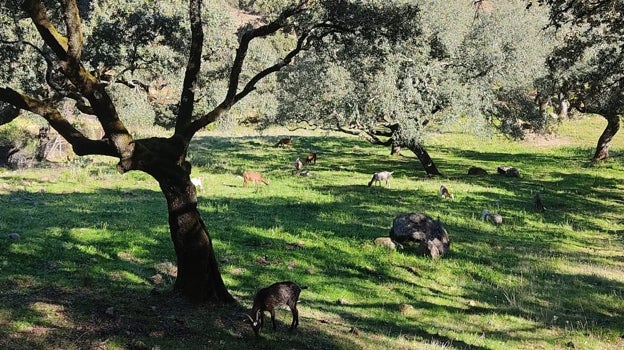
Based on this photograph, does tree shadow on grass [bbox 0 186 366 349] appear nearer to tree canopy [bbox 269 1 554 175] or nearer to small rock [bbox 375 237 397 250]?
small rock [bbox 375 237 397 250]

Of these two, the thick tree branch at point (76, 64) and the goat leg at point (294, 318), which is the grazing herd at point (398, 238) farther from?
the thick tree branch at point (76, 64)

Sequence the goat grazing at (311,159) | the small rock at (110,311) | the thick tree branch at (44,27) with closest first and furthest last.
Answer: the thick tree branch at (44,27), the small rock at (110,311), the goat grazing at (311,159)

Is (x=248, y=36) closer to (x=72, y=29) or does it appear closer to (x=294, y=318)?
(x=72, y=29)

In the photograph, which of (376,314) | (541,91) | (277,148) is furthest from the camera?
(277,148)

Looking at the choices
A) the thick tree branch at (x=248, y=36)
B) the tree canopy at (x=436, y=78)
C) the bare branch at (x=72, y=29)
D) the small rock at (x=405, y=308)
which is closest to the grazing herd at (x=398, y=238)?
the small rock at (x=405, y=308)

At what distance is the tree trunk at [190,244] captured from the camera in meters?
10.5

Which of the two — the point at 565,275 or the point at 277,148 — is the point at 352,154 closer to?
the point at 277,148

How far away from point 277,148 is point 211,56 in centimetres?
1349

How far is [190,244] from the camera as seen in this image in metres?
10.6

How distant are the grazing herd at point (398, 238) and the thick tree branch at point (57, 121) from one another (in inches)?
148

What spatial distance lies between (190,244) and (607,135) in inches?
1624

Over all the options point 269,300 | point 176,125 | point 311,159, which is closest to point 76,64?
point 176,125

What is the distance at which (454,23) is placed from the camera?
1277 inches

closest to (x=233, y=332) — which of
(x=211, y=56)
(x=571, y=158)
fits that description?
(x=211, y=56)
